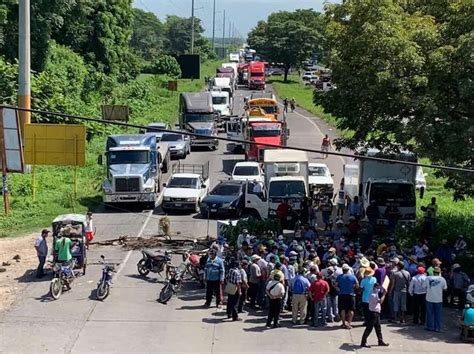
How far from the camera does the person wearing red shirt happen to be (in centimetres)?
1783

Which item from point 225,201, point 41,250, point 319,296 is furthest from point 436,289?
point 225,201

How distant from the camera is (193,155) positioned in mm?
49094

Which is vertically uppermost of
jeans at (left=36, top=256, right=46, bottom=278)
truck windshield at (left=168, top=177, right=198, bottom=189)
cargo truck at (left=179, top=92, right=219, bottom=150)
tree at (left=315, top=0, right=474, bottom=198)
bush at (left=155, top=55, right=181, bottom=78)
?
bush at (left=155, top=55, right=181, bottom=78)

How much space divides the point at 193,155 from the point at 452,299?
30.6m

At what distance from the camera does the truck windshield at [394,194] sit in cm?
2880

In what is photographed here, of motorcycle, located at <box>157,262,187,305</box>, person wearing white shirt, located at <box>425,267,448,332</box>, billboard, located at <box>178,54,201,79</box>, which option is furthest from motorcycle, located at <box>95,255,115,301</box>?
billboard, located at <box>178,54,201,79</box>

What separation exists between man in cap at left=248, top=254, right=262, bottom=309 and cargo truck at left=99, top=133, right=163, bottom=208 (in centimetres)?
1304

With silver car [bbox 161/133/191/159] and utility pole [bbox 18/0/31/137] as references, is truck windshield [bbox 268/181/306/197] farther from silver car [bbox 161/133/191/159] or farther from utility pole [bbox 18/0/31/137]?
silver car [bbox 161/133/191/159]

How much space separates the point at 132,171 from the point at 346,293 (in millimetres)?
16004

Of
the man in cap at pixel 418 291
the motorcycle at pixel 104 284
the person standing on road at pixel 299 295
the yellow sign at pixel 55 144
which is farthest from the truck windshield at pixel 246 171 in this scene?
the man in cap at pixel 418 291

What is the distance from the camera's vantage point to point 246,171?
123 ft

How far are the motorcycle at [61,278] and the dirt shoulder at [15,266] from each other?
3.41 ft

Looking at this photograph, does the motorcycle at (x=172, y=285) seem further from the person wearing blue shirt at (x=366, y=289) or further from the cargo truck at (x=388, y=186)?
the cargo truck at (x=388, y=186)

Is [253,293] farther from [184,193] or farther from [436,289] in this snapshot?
[184,193]
